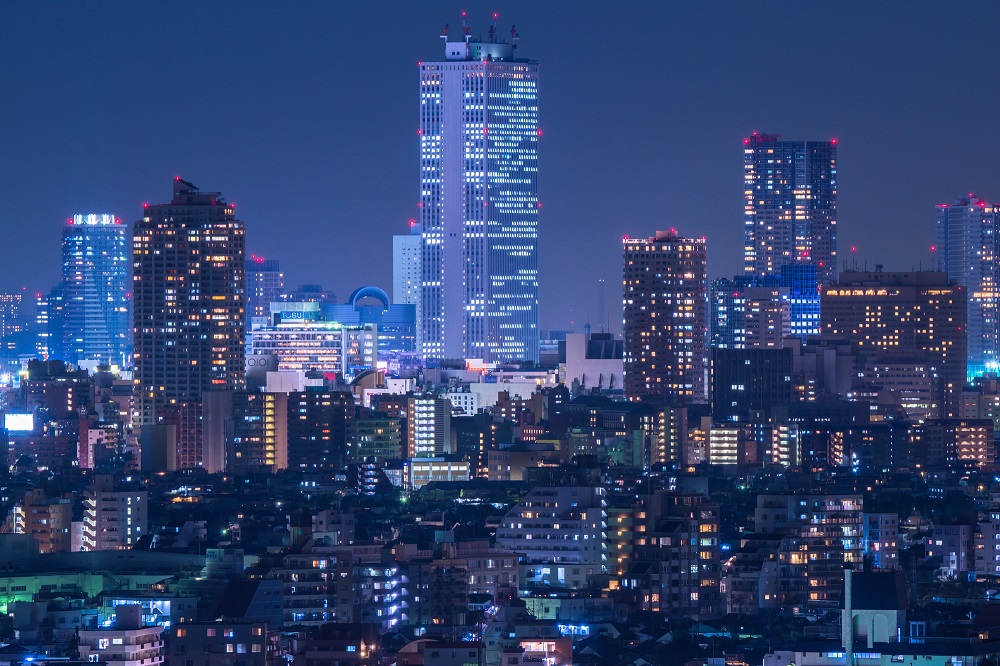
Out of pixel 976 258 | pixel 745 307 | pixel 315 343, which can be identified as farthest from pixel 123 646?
pixel 976 258

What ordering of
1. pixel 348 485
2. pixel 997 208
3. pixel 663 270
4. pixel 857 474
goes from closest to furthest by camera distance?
pixel 348 485, pixel 857 474, pixel 663 270, pixel 997 208

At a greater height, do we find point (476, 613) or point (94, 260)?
point (94, 260)

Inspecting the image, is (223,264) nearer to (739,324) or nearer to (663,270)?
(663,270)

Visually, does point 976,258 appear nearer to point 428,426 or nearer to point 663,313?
point 663,313

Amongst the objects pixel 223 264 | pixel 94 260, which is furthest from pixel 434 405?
pixel 94 260

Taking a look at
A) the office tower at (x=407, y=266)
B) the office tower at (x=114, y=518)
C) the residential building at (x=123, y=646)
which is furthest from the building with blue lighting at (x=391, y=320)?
the residential building at (x=123, y=646)

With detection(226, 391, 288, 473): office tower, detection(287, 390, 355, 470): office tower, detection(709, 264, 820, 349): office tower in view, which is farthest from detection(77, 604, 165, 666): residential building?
detection(709, 264, 820, 349): office tower

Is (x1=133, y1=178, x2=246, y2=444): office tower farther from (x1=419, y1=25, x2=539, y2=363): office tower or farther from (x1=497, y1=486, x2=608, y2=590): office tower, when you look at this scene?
(x1=497, y1=486, x2=608, y2=590): office tower
